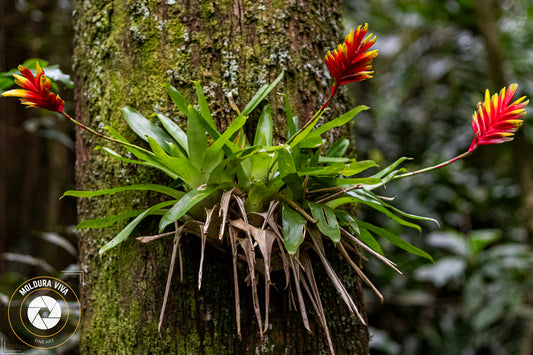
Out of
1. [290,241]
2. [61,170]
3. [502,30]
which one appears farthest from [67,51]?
[502,30]

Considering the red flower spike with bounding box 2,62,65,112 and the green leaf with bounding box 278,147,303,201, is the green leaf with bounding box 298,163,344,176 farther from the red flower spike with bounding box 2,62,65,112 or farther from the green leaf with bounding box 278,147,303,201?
the red flower spike with bounding box 2,62,65,112

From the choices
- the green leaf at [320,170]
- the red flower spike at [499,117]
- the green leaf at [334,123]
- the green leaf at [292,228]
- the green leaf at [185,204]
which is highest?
the green leaf at [334,123]

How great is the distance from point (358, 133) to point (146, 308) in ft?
9.45

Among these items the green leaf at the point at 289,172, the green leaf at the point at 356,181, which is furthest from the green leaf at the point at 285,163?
the green leaf at the point at 356,181

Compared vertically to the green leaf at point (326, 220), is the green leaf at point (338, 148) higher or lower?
higher

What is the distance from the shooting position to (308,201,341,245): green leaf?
742 millimetres

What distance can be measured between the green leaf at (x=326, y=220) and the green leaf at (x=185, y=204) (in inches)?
7.8

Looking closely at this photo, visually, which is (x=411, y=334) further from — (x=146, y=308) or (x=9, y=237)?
(x=9, y=237)

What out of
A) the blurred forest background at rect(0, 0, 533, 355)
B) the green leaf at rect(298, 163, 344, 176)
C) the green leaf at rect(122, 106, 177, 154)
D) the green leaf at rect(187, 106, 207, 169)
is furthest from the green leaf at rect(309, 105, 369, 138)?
the blurred forest background at rect(0, 0, 533, 355)

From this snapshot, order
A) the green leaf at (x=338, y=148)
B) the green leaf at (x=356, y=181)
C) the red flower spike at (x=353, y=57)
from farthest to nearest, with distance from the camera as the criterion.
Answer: the green leaf at (x=338, y=148)
the green leaf at (x=356, y=181)
the red flower spike at (x=353, y=57)

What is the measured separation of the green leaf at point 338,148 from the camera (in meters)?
0.95

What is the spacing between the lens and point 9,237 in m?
2.63

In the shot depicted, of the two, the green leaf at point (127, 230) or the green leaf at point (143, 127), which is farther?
the green leaf at point (143, 127)

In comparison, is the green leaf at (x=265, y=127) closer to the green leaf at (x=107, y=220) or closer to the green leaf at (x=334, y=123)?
the green leaf at (x=334, y=123)
